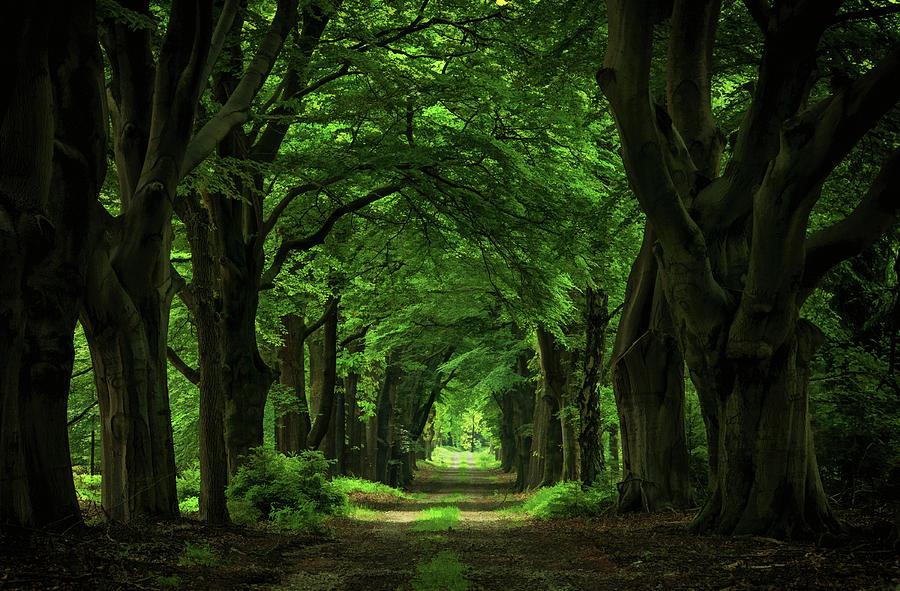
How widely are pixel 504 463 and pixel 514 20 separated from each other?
4281 centimetres

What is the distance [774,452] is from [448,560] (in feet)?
13.4

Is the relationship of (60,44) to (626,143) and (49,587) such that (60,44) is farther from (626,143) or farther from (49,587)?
(626,143)

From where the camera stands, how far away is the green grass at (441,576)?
23.0 ft

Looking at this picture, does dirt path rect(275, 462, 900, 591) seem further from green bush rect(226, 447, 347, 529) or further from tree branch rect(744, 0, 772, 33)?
tree branch rect(744, 0, 772, 33)

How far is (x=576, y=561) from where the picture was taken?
29.5 feet

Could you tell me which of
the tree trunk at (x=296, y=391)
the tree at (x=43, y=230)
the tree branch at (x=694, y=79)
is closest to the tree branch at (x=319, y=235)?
the tree trunk at (x=296, y=391)

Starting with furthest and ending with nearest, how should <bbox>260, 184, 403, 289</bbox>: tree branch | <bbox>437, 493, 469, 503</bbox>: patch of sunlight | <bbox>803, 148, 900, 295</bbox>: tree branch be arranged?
<bbox>437, 493, 469, 503</bbox>: patch of sunlight
<bbox>260, 184, 403, 289</bbox>: tree branch
<bbox>803, 148, 900, 295</bbox>: tree branch

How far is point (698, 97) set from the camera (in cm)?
1094

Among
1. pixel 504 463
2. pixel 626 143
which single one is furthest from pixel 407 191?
pixel 504 463

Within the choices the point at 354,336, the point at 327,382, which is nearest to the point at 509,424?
the point at 354,336

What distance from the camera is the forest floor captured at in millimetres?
5766

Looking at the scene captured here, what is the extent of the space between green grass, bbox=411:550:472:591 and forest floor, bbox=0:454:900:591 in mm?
20

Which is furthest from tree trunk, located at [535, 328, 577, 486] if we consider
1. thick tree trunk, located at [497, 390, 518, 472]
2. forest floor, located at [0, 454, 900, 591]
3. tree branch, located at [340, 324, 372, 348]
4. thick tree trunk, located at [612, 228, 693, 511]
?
thick tree trunk, located at [497, 390, 518, 472]

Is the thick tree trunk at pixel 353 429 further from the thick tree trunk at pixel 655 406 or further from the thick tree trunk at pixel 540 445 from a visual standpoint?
the thick tree trunk at pixel 655 406
